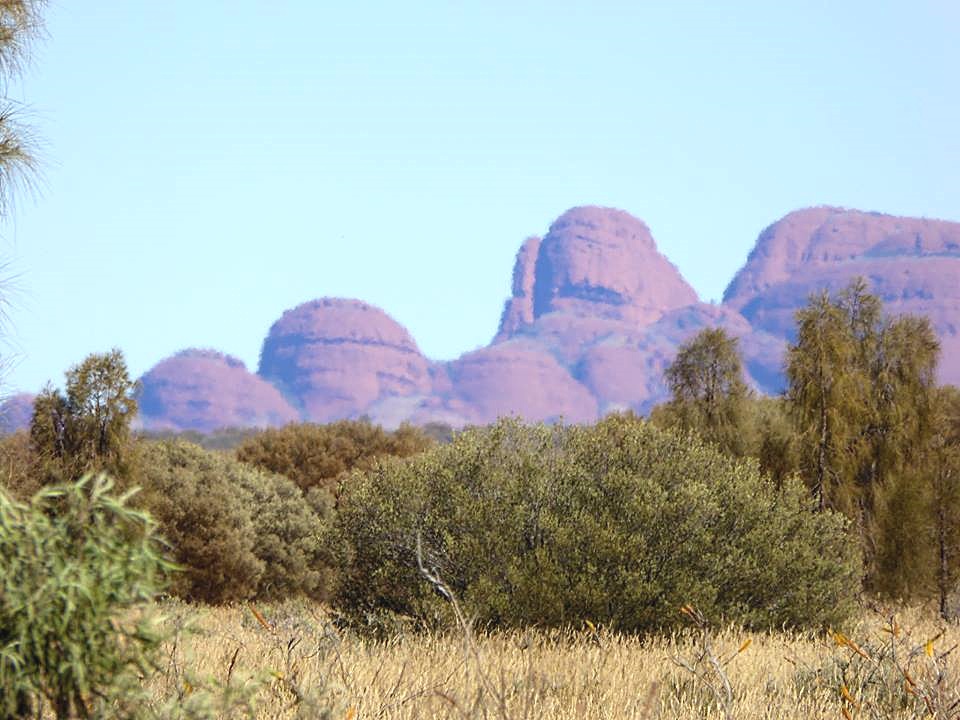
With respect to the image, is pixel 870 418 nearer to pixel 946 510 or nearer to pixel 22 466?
pixel 946 510

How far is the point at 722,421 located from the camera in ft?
107

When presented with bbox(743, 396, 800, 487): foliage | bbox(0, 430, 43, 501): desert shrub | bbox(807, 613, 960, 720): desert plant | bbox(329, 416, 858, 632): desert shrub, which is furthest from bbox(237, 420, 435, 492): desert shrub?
bbox(807, 613, 960, 720): desert plant

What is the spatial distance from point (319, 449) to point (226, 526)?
47.7 ft

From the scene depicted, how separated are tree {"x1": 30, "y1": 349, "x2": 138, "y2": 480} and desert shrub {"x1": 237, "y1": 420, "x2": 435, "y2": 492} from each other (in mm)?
17954

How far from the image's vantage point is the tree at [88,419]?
1102 inches

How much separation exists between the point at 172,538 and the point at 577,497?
1973 cm

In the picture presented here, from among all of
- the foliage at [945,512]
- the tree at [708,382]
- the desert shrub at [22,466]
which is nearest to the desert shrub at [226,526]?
the desert shrub at [22,466]

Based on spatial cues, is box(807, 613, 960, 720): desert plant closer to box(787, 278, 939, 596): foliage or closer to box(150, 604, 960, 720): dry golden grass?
box(150, 604, 960, 720): dry golden grass

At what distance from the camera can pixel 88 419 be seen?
28.2 m

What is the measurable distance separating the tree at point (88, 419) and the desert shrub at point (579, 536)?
1369cm

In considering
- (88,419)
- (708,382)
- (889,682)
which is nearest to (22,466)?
(88,419)

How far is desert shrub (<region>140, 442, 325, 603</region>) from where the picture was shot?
32500 millimetres

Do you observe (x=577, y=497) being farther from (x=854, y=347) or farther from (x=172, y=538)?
(x=172, y=538)

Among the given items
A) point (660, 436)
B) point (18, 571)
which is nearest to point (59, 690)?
point (18, 571)
